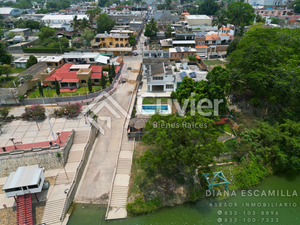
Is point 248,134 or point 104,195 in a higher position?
point 248,134

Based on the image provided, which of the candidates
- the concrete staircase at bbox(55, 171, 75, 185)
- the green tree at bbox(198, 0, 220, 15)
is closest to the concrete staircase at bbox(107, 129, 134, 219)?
the concrete staircase at bbox(55, 171, 75, 185)

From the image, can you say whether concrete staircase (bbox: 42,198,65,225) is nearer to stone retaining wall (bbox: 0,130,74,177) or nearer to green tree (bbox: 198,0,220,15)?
stone retaining wall (bbox: 0,130,74,177)

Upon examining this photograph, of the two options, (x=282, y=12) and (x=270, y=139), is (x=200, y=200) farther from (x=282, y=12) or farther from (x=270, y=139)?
(x=282, y=12)

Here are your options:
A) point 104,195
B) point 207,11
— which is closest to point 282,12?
point 207,11

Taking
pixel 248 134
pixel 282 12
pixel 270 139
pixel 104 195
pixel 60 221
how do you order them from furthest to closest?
pixel 282 12, pixel 248 134, pixel 270 139, pixel 104 195, pixel 60 221

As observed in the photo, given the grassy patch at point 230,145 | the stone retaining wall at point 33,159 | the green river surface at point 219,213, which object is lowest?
the green river surface at point 219,213

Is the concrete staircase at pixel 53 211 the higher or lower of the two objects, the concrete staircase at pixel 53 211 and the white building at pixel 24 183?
the lower

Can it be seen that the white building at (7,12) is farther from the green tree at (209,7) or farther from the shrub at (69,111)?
the shrub at (69,111)

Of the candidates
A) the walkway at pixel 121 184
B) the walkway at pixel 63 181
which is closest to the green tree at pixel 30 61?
the walkway at pixel 63 181
